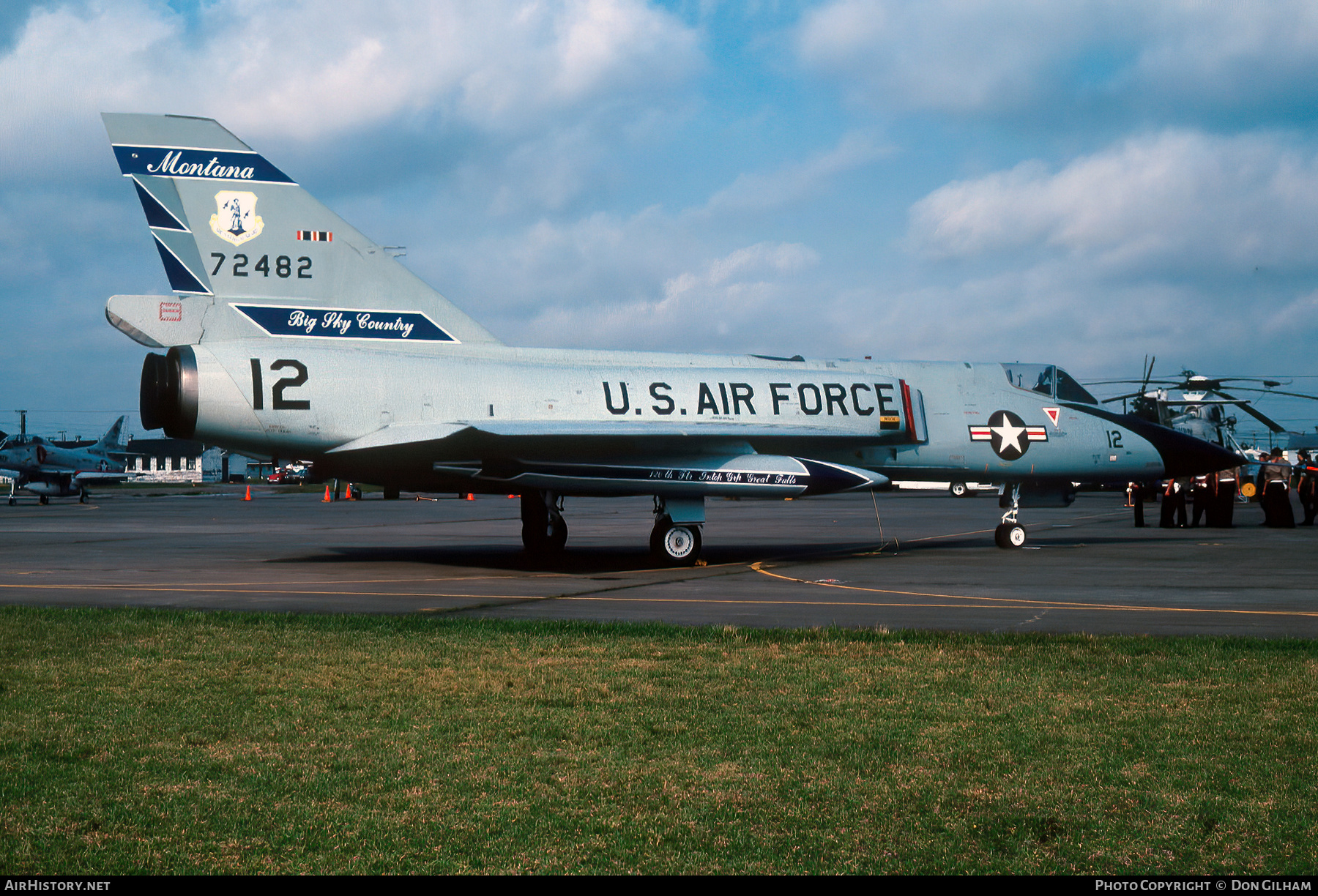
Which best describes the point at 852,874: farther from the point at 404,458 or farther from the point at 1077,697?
the point at 404,458

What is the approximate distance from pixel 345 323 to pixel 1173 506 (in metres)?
22.6

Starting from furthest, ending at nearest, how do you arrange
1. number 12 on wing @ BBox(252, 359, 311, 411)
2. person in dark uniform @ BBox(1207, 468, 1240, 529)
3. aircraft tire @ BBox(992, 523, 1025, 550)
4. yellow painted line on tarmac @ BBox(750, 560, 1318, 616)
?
1. person in dark uniform @ BBox(1207, 468, 1240, 529)
2. aircraft tire @ BBox(992, 523, 1025, 550)
3. number 12 on wing @ BBox(252, 359, 311, 411)
4. yellow painted line on tarmac @ BBox(750, 560, 1318, 616)

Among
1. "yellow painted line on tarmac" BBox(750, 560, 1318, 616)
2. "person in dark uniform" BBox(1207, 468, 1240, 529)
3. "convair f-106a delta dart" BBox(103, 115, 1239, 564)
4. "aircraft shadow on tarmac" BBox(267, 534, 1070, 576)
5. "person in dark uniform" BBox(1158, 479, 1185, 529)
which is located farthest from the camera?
"person in dark uniform" BBox(1207, 468, 1240, 529)

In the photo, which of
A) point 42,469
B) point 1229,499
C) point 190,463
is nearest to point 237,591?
point 1229,499

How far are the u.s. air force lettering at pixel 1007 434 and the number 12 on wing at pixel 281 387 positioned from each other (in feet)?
39.0

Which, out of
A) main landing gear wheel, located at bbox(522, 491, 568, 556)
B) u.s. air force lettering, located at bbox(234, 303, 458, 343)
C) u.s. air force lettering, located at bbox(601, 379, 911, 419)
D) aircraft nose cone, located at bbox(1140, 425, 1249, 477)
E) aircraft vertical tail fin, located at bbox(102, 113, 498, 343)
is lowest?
main landing gear wheel, located at bbox(522, 491, 568, 556)

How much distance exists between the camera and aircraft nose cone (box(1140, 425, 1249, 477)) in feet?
68.6

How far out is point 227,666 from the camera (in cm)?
781

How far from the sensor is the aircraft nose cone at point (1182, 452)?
2091 cm

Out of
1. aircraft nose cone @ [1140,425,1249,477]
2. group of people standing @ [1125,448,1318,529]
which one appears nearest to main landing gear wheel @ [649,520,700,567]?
aircraft nose cone @ [1140,425,1249,477]

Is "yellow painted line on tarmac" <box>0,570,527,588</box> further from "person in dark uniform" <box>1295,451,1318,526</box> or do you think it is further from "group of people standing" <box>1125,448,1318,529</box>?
"person in dark uniform" <box>1295,451,1318,526</box>

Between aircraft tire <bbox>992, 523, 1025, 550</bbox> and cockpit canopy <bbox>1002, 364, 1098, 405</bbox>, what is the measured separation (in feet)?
8.72

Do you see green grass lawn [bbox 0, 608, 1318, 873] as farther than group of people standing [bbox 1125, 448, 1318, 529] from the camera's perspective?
No
